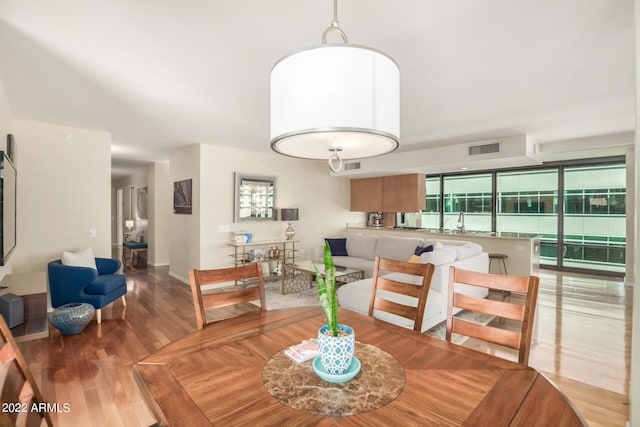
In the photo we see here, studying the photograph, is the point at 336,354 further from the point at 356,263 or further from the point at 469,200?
the point at 469,200

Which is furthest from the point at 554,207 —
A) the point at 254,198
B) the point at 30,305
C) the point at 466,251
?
the point at 30,305

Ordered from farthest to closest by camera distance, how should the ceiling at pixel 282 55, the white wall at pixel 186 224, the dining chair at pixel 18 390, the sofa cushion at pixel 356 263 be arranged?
the white wall at pixel 186 224 < the sofa cushion at pixel 356 263 < the ceiling at pixel 282 55 < the dining chair at pixel 18 390

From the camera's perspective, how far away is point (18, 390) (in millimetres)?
983

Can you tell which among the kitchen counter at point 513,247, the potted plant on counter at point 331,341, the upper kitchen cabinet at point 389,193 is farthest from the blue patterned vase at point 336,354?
the upper kitchen cabinet at point 389,193

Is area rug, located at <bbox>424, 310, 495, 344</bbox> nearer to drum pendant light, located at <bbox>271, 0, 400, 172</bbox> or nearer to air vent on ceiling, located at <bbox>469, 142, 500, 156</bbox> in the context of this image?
air vent on ceiling, located at <bbox>469, 142, 500, 156</bbox>

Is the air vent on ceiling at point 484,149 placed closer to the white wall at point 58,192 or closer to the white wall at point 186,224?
the white wall at point 186,224

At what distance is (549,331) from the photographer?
11.4ft

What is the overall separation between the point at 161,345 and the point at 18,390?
7.42 feet

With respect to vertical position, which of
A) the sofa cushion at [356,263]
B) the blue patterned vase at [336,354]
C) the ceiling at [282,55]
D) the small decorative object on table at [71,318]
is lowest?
the small decorative object on table at [71,318]

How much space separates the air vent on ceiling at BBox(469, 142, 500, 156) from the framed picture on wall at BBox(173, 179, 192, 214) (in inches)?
191

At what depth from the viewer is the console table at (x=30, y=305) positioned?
9.27 feet

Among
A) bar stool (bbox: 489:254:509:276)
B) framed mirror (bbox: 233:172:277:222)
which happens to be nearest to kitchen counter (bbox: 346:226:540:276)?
bar stool (bbox: 489:254:509:276)

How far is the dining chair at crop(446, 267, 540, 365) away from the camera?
142 cm

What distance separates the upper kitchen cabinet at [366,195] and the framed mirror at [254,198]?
2358 millimetres
